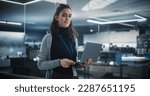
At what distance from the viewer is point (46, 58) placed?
2.29m

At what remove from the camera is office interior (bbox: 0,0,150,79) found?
2.55m

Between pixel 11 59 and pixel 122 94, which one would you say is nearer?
pixel 122 94

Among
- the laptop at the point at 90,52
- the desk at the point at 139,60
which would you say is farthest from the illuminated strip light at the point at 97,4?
the desk at the point at 139,60

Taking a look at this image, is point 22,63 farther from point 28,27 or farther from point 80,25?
point 80,25

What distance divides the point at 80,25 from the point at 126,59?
0.77m

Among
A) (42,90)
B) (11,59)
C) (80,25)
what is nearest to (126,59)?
(80,25)

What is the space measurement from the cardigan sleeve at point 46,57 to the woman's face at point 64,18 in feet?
0.70

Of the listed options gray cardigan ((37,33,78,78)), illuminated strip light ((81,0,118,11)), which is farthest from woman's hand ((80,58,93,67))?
illuminated strip light ((81,0,118,11))

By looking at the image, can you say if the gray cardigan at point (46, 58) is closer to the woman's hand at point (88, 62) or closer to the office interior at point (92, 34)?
the office interior at point (92, 34)

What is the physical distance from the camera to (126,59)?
2660mm

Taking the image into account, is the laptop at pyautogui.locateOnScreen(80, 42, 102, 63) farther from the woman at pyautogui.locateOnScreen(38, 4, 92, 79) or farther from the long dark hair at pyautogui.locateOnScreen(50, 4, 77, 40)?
the long dark hair at pyautogui.locateOnScreen(50, 4, 77, 40)

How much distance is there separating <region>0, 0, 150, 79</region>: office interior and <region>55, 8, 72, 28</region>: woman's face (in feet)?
0.42

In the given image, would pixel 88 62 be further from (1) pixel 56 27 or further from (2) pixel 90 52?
(1) pixel 56 27

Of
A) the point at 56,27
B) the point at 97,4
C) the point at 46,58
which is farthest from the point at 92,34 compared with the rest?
the point at 46,58
